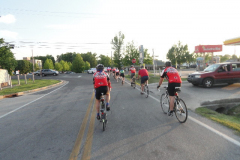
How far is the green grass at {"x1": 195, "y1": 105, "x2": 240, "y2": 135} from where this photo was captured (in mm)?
4703

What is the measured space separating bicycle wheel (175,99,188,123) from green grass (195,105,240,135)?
3.22 feet

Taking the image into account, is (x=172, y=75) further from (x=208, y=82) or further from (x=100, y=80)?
(x=208, y=82)

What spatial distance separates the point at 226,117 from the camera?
18.7 feet

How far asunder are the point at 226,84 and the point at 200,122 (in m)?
10.5

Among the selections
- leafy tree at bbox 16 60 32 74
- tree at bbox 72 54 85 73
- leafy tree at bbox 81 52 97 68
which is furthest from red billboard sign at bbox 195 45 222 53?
leafy tree at bbox 16 60 32 74

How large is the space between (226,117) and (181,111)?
1758 millimetres

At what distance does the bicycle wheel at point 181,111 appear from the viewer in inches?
200

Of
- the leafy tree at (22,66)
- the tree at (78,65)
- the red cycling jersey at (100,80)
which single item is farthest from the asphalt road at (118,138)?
the leafy tree at (22,66)

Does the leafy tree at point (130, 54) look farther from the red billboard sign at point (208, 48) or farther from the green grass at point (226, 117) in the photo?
the green grass at point (226, 117)

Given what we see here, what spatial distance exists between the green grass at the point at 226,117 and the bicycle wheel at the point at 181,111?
0.98 meters

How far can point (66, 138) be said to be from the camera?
4.29 metres

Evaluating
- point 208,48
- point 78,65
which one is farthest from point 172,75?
point 78,65

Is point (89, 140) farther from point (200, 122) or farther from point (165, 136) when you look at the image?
point (200, 122)

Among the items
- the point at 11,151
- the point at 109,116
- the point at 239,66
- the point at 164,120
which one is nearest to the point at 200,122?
the point at 164,120
